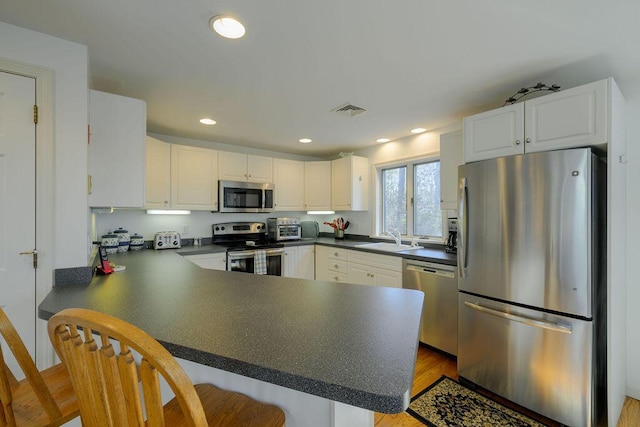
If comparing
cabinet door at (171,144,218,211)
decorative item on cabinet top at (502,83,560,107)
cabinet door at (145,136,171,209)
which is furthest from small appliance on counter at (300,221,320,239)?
decorative item on cabinet top at (502,83,560,107)

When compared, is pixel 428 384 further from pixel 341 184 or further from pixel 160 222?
pixel 160 222

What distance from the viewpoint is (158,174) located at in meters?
2.98

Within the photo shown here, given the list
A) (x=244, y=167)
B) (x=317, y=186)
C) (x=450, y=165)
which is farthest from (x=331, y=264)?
(x=450, y=165)

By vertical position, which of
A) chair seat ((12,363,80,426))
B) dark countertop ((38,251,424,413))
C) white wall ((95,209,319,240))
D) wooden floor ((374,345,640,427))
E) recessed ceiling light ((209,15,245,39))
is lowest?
wooden floor ((374,345,640,427))

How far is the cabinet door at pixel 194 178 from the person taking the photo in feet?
10.3

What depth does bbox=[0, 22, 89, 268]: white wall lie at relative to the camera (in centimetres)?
150

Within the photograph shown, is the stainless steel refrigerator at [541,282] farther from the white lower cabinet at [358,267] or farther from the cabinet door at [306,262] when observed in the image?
the cabinet door at [306,262]

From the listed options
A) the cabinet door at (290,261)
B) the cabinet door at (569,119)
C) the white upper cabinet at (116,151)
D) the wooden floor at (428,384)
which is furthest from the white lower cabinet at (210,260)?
the cabinet door at (569,119)

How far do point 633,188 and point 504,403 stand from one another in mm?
1785

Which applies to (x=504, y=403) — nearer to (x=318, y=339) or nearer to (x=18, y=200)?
(x=318, y=339)

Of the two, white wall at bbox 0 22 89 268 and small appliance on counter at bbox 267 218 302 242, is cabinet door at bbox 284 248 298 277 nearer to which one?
small appliance on counter at bbox 267 218 302 242

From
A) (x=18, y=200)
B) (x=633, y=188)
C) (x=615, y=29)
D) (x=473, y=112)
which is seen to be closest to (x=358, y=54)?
(x=615, y=29)

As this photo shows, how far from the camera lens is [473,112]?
256 centimetres

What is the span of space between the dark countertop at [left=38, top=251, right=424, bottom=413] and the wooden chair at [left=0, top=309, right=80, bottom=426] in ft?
0.78
